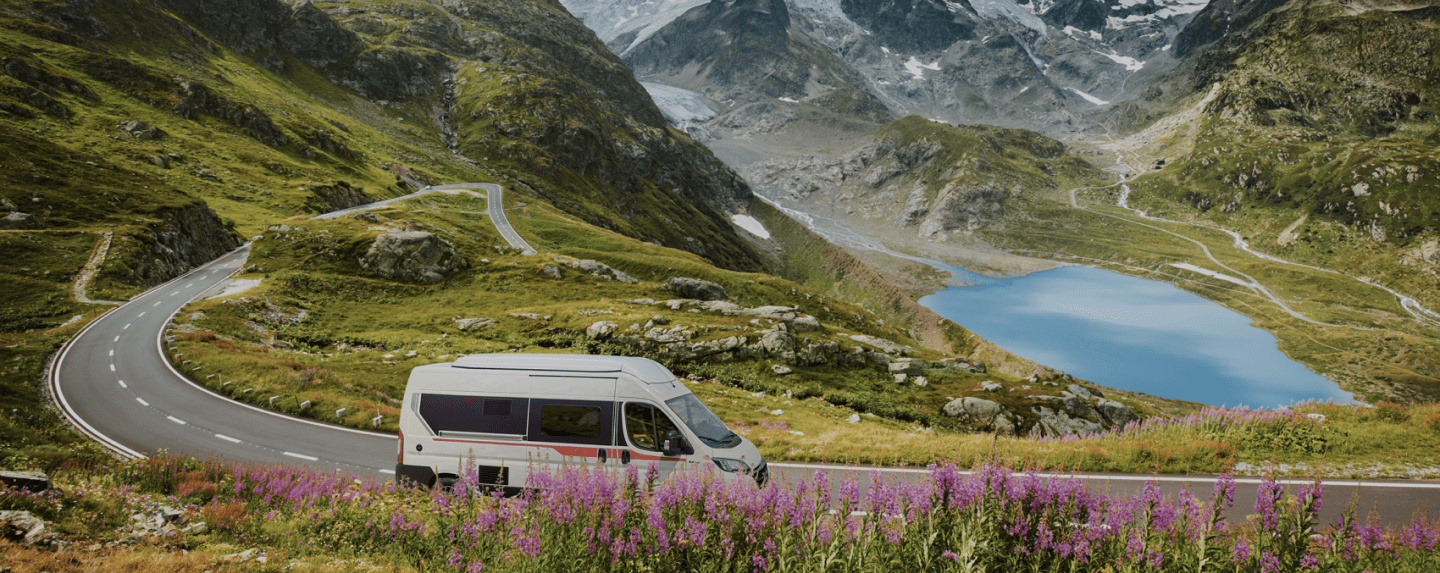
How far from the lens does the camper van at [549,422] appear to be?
13.1 meters

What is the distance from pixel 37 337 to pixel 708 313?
43172 mm

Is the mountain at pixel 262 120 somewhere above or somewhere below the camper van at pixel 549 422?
above

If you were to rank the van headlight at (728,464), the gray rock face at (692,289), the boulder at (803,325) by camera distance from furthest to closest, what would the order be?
1. the gray rock face at (692,289)
2. the boulder at (803,325)
3. the van headlight at (728,464)

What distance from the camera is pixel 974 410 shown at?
34156mm

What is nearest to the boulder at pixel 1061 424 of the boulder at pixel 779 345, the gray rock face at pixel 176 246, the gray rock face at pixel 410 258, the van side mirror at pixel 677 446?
the boulder at pixel 779 345

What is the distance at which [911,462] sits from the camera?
57.7 feet

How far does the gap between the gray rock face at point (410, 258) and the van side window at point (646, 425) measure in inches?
1950

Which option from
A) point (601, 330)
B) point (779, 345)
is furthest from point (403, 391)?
point (779, 345)

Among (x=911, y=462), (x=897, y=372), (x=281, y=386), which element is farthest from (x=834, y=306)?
(x=281, y=386)

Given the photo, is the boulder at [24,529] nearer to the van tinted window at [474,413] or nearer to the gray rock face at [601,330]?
the van tinted window at [474,413]

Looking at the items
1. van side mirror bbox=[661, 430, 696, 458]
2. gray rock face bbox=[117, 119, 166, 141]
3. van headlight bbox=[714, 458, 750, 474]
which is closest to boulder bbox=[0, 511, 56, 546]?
van side mirror bbox=[661, 430, 696, 458]

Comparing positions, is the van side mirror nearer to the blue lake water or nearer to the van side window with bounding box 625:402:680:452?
the van side window with bounding box 625:402:680:452

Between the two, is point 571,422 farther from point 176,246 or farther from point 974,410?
point 176,246

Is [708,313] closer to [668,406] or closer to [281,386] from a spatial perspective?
[281,386]
